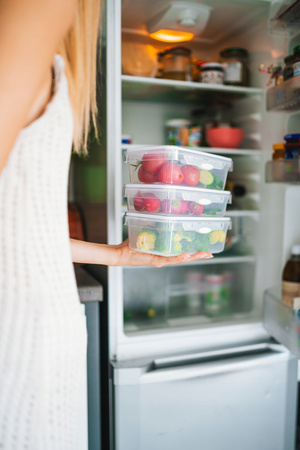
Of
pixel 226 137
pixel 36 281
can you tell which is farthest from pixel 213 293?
pixel 36 281

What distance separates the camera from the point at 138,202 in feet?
3.23

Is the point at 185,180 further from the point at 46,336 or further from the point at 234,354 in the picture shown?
the point at 234,354

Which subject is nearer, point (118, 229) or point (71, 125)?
point (71, 125)

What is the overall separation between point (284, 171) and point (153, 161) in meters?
0.48

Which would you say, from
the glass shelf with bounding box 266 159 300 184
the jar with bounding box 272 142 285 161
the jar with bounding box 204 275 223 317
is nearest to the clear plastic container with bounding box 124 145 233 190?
the glass shelf with bounding box 266 159 300 184

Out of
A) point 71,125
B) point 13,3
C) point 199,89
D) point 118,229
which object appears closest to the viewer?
point 13,3

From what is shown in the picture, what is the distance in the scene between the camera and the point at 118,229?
1.31 metres

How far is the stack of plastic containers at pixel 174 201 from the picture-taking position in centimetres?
93

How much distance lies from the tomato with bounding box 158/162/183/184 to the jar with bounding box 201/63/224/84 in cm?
76

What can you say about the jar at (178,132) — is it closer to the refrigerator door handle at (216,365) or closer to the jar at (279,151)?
the jar at (279,151)

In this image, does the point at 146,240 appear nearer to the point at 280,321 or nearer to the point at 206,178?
the point at 206,178

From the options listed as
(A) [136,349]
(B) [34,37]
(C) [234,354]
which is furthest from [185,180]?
(C) [234,354]

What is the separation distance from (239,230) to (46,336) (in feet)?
4.18

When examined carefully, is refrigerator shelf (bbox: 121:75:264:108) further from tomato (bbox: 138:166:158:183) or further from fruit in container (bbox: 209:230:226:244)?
fruit in container (bbox: 209:230:226:244)
